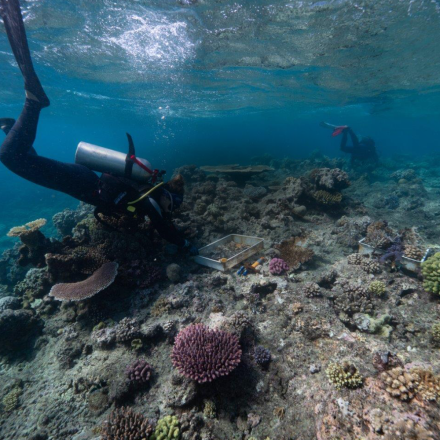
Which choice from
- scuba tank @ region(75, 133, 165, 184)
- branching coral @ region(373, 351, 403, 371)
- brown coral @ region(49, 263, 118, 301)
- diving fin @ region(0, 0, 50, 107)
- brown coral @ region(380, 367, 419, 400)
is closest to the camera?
brown coral @ region(380, 367, 419, 400)

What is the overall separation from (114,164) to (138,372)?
18.2 feet

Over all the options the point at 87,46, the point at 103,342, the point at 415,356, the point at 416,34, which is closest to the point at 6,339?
the point at 103,342

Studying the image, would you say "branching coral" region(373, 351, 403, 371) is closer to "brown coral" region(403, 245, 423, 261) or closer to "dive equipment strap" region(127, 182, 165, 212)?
"brown coral" region(403, 245, 423, 261)

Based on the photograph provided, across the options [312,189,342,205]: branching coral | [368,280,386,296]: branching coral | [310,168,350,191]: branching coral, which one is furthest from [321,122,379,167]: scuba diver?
[368,280,386,296]: branching coral

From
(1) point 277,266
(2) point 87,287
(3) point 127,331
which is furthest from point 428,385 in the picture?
(2) point 87,287

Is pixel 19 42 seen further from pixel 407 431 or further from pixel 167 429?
pixel 407 431

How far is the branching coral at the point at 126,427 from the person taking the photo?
316 cm

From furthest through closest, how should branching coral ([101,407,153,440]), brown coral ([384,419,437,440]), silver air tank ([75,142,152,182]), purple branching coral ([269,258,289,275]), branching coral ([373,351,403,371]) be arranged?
silver air tank ([75,142,152,182]) → purple branching coral ([269,258,289,275]) → branching coral ([373,351,403,371]) → branching coral ([101,407,153,440]) → brown coral ([384,419,437,440])

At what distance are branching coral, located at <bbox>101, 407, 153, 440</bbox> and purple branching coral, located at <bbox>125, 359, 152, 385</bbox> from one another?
0.57 meters

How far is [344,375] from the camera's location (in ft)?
11.0

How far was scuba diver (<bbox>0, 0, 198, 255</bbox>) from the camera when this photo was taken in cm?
591

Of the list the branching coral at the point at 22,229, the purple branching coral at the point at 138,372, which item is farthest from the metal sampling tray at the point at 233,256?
the branching coral at the point at 22,229

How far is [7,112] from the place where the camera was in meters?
27.7

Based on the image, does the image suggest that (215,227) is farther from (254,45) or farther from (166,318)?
(254,45)
